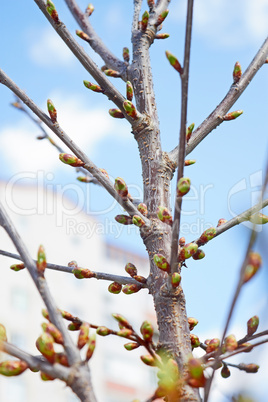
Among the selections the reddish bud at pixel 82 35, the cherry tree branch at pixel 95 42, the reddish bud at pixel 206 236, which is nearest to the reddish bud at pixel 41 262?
the reddish bud at pixel 206 236

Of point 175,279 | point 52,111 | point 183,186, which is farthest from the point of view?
point 52,111

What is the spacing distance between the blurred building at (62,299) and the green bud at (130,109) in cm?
2559

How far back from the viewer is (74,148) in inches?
83.2

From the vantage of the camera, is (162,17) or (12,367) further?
(162,17)

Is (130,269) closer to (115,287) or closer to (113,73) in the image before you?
(115,287)

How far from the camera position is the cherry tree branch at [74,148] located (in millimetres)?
2008

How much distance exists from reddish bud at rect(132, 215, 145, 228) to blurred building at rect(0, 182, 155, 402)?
2583 cm

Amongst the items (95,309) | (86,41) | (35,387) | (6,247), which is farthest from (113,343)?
(86,41)

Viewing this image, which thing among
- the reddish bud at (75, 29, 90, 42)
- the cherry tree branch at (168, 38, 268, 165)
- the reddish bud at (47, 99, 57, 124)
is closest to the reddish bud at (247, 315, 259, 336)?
the cherry tree branch at (168, 38, 268, 165)

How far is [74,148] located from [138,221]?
0.42 m

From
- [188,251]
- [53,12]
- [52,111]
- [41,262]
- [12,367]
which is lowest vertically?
[12,367]

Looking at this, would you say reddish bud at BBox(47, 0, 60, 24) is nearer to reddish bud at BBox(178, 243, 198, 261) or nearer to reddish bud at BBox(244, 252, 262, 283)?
reddish bud at BBox(178, 243, 198, 261)

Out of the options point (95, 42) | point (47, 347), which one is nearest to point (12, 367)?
point (47, 347)

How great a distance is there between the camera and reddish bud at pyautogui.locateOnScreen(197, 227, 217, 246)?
205 cm
